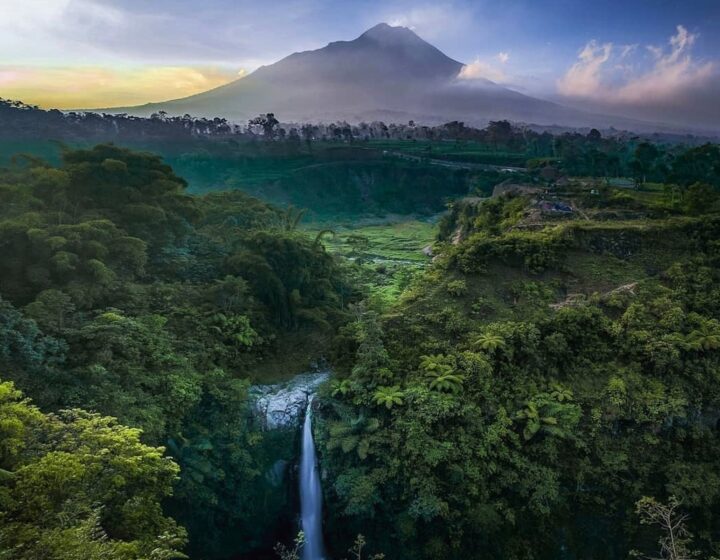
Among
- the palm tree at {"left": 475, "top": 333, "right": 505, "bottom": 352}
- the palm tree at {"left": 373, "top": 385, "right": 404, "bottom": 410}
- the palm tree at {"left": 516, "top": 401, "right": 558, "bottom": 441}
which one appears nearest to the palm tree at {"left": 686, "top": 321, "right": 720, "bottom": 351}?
the palm tree at {"left": 516, "top": 401, "right": 558, "bottom": 441}

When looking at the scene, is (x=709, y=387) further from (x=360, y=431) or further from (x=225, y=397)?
(x=225, y=397)

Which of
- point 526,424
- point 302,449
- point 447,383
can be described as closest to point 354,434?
point 302,449

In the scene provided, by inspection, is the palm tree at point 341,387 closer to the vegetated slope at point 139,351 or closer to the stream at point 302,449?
the stream at point 302,449

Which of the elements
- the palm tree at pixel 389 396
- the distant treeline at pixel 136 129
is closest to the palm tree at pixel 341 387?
the palm tree at pixel 389 396

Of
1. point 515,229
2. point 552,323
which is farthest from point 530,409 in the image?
point 515,229

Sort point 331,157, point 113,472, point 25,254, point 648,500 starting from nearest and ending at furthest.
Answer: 1. point 113,472
2. point 648,500
3. point 25,254
4. point 331,157

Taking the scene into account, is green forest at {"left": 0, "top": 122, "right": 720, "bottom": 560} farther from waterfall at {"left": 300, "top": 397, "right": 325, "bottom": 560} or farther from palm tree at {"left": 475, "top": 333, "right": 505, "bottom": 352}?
waterfall at {"left": 300, "top": 397, "right": 325, "bottom": 560}
